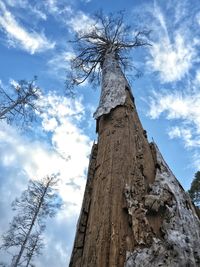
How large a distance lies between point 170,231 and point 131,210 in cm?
31

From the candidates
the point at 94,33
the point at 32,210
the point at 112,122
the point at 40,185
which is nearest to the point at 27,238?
the point at 32,210

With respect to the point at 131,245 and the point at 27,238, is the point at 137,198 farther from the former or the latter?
the point at 27,238

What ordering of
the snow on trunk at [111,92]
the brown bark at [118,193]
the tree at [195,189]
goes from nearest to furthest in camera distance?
1. the brown bark at [118,193]
2. the snow on trunk at [111,92]
3. the tree at [195,189]

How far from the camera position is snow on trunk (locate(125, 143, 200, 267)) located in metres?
1.57

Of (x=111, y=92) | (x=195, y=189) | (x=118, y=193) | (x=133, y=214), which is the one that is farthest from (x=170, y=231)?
(x=195, y=189)

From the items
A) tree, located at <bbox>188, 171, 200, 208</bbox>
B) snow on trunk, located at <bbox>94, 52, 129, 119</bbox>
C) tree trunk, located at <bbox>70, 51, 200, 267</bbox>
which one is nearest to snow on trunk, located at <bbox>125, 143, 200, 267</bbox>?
tree trunk, located at <bbox>70, 51, 200, 267</bbox>

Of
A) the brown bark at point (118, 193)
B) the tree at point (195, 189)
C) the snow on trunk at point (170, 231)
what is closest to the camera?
the snow on trunk at point (170, 231)

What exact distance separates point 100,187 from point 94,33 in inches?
360

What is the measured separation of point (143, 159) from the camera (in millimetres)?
2547

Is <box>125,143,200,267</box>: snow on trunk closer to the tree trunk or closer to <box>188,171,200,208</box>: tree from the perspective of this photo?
the tree trunk

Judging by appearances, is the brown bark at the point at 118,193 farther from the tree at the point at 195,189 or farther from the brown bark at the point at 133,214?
the tree at the point at 195,189

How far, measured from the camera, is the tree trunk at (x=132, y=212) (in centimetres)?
164

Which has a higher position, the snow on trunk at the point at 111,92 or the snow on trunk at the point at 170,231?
the snow on trunk at the point at 111,92

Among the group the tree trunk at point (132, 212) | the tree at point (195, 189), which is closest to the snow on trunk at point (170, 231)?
the tree trunk at point (132, 212)
